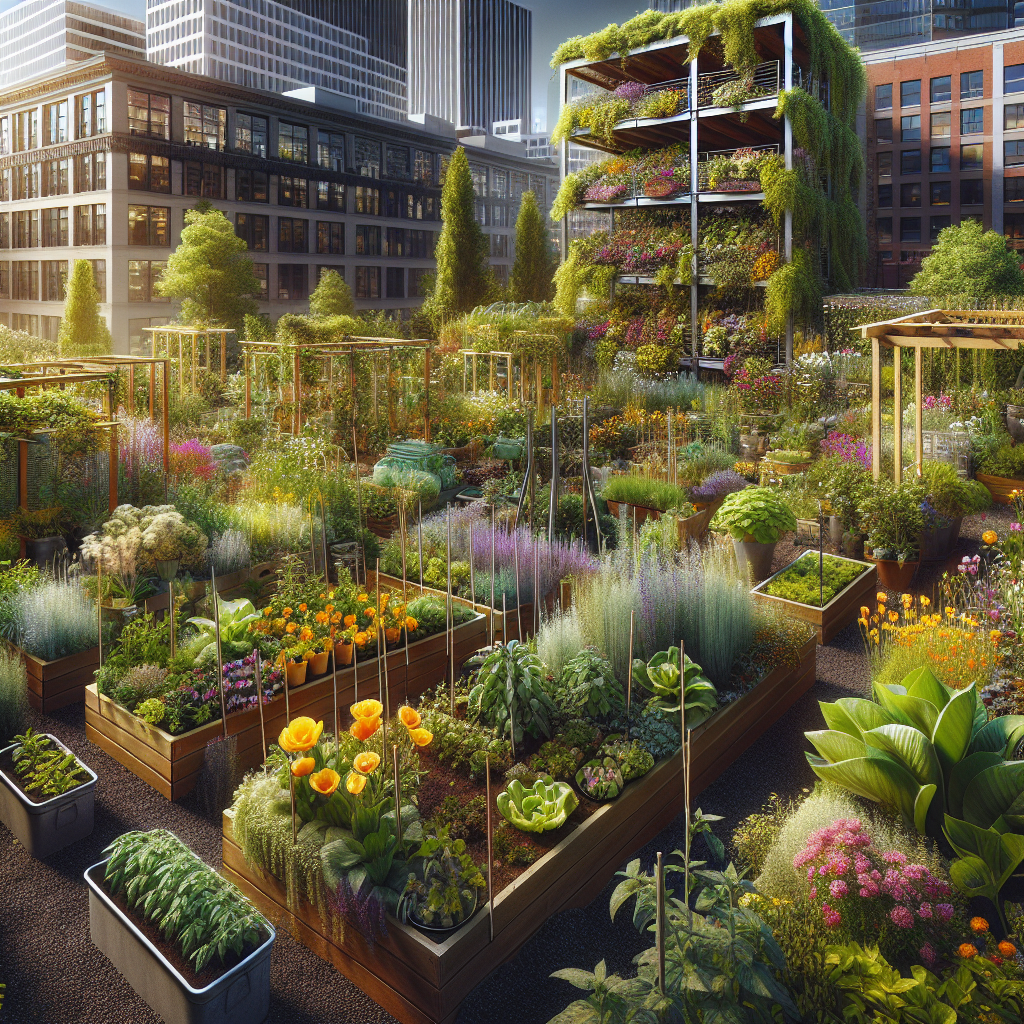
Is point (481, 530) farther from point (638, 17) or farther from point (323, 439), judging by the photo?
point (638, 17)

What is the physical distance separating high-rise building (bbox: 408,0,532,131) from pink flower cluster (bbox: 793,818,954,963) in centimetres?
12951

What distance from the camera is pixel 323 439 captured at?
33.2ft

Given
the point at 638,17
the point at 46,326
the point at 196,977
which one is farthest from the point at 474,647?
the point at 46,326

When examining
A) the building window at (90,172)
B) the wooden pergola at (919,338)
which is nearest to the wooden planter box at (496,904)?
the wooden pergola at (919,338)

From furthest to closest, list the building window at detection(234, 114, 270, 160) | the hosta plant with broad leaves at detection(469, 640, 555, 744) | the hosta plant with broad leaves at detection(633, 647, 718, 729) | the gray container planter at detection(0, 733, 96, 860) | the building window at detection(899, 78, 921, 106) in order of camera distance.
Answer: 1. the building window at detection(899, 78, 921, 106)
2. the building window at detection(234, 114, 270, 160)
3. the hosta plant with broad leaves at detection(633, 647, 718, 729)
4. the hosta plant with broad leaves at detection(469, 640, 555, 744)
5. the gray container planter at detection(0, 733, 96, 860)

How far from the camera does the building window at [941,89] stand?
124 feet

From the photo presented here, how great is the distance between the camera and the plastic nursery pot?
7.08m

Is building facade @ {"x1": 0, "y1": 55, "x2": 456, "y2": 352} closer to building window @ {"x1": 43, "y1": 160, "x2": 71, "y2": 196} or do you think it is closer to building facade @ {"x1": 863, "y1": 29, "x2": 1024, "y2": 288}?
building window @ {"x1": 43, "y1": 160, "x2": 71, "y2": 196}

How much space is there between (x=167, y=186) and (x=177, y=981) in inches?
1260

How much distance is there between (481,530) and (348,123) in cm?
→ 3628

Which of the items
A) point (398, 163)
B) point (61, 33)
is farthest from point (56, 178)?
point (61, 33)

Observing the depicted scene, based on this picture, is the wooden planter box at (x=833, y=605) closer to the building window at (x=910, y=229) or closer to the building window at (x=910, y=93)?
the building window at (x=910, y=229)

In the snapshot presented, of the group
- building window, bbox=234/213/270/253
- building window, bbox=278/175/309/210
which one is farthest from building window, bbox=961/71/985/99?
building window, bbox=234/213/270/253

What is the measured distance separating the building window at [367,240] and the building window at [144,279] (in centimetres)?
1150
